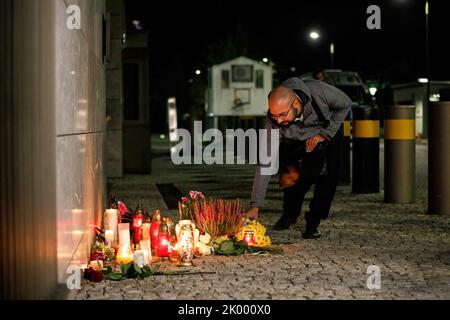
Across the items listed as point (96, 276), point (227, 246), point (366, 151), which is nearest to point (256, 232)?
point (227, 246)

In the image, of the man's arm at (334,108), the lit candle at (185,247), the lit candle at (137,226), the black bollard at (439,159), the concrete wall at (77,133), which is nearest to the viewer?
the concrete wall at (77,133)

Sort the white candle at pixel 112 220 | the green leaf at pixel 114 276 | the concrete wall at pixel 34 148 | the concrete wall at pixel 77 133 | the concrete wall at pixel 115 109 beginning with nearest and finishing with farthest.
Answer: the concrete wall at pixel 34 148 < the concrete wall at pixel 77 133 < the green leaf at pixel 114 276 < the white candle at pixel 112 220 < the concrete wall at pixel 115 109

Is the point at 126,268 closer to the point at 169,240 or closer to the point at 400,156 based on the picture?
the point at 169,240

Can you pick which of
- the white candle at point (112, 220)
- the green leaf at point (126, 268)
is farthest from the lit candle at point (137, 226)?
the green leaf at point (126, 268)

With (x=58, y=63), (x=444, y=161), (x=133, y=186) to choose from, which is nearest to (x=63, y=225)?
(x=58, y=63)

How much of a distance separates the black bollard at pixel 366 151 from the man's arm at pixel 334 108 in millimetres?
5717

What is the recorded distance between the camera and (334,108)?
30.9 feet

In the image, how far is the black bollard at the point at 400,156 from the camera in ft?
43.7

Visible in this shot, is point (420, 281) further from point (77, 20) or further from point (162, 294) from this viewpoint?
point (77, 20)

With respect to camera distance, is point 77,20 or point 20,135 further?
point 77,20

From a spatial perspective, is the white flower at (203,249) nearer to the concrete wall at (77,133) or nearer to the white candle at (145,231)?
the white candle at (145,231)

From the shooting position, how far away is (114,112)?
65.4 feet

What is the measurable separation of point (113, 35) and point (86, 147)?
1123cm

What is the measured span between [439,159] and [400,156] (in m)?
1.57
